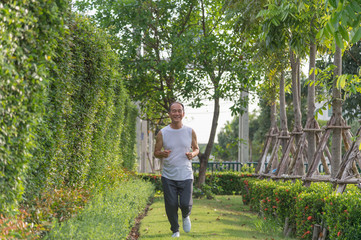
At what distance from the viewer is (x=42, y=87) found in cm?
460

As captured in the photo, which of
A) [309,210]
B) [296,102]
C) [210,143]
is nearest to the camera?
[309,210]

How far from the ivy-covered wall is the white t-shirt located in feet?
4.34

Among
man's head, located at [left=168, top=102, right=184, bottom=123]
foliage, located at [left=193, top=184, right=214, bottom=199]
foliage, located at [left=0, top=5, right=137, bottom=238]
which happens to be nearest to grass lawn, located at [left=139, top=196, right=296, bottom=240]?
foliage, located at [left=0, top=5, right=137, bottom=238]

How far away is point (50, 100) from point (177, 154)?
2.53 meters

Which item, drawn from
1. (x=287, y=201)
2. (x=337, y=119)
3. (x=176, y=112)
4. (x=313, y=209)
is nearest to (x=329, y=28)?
(x=176, y=112)

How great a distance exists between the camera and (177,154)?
25.2 feet

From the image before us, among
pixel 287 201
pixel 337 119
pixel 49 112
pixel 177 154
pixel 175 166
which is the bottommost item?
pixel 287 201

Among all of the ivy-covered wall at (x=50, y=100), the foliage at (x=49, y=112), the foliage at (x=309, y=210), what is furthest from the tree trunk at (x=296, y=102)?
the foliage at (x=49, y=112)

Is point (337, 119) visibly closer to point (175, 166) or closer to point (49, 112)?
point (175, 166)

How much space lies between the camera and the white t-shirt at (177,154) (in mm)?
7695

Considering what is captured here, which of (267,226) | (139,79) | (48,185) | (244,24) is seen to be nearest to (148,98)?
(139,79)

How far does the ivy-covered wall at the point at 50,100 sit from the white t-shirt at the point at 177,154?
1.32m

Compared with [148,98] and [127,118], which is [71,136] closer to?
[127,118]

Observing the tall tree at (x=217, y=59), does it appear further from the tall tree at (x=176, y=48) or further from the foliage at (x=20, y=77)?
the foliage at (x=20, y=77)
